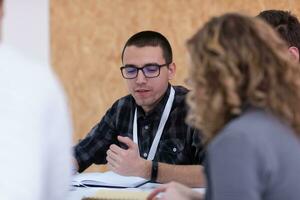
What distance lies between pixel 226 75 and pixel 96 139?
1496 millimetres

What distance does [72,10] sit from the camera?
4152 millimetres

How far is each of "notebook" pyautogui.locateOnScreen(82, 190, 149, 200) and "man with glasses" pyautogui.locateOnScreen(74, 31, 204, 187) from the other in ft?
0.80

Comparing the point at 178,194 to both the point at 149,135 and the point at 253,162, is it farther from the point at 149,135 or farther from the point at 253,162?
the point at 149,135

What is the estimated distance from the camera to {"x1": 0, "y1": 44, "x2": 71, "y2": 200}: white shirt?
38.2 inches

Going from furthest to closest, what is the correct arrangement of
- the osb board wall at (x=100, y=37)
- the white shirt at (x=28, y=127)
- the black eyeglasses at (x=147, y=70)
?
the osb board wall at (x=100, y=37) < the black eyeglasses at (x=147, y=70) < the white shirt at (x=28, y=127)

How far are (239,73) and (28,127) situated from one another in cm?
44

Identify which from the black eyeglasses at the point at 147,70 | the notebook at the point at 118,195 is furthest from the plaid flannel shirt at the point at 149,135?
the notebook at the point at 118,195

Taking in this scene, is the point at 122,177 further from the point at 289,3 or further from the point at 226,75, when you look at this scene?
the point at 289,3

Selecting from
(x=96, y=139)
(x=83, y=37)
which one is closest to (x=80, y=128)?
(x=83, y=37)

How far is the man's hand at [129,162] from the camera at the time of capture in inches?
82.9

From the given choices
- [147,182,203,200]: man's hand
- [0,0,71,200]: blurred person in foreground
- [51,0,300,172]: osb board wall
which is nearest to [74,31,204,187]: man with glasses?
[147,182,203,200]: man's hand

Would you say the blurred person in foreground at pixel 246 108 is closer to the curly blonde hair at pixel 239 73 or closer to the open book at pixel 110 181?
the curly blonde hair at pixel 239 73

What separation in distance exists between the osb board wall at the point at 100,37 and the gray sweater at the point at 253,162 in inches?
114

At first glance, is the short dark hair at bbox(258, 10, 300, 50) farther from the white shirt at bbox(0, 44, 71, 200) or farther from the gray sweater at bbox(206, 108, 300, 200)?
the white shirt at bbox(0, 44, 71, 200)
